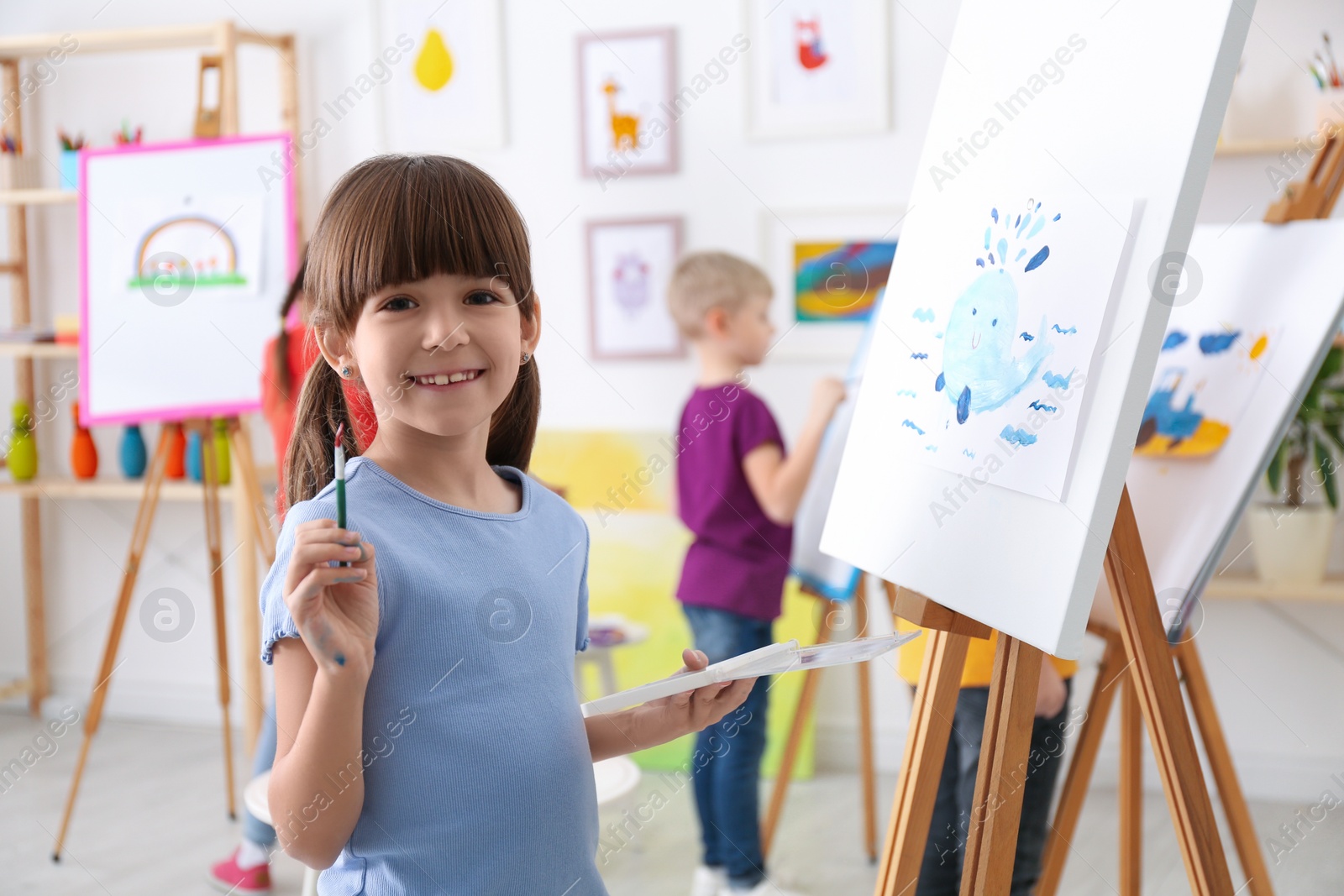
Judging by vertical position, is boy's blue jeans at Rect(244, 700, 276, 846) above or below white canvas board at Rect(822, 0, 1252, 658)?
below

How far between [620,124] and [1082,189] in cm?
209

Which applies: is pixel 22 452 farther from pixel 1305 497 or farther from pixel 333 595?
pixel 1305 497

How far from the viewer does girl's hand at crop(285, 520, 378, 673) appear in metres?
0.73

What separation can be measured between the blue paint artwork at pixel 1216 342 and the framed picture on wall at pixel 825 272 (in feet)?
4.16

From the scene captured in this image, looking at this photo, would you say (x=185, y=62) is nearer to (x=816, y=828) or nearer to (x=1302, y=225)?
(x=816, y=828)

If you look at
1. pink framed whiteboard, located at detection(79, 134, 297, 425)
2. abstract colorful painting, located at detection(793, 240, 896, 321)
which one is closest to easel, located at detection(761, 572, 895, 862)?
abstract colorful painting, located at detection(793, 240, 896, 321)

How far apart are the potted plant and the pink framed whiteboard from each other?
2.31 meters

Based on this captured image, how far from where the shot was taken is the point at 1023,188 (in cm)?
114

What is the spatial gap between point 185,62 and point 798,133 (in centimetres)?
183

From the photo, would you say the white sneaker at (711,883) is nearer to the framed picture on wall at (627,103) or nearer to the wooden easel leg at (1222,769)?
the wooden easel leg at (1222,769)

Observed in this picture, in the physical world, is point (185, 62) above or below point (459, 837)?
above

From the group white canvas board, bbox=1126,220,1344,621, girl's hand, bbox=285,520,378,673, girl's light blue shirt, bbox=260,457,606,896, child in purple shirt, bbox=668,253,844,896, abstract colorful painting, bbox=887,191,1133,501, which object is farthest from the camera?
child in purple shirt, bbox=668,253,844,896

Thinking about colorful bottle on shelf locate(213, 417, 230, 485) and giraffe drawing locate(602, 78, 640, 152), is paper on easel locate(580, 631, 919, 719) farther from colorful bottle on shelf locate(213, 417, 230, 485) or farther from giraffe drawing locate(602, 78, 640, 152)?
colorful bottle on shelf locate(213, 417, 230, 485)

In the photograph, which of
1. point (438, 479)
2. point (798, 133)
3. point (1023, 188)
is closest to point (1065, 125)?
point (1023, 188)
